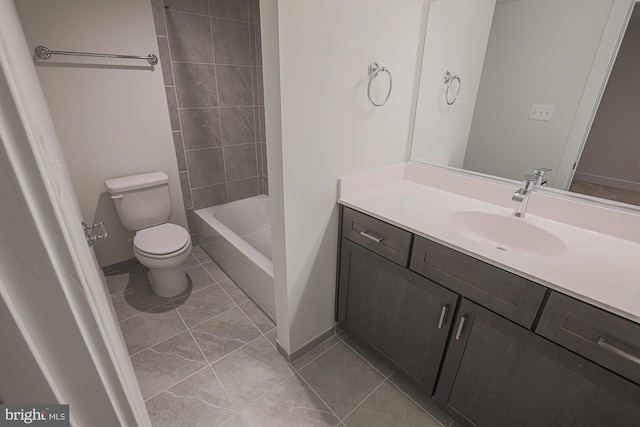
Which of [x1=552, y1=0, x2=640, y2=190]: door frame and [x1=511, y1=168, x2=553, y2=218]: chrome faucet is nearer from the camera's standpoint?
[x1=552, y1=0, x2=640, y2=190]: door frame

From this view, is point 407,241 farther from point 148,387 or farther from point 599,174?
point 148,387

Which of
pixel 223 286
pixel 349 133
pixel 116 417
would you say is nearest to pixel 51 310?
pixel 116 417

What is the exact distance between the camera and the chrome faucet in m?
1.32

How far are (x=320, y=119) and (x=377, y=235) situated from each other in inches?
23.0

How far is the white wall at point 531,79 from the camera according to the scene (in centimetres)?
125

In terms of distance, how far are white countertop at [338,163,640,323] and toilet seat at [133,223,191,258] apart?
121 cm

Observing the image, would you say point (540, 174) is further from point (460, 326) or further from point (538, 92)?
point (460, 326)

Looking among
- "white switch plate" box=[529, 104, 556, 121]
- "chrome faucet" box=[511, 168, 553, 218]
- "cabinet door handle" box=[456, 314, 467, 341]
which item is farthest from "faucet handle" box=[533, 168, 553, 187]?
"cabinet door handle" box=[456, 314, 467, 341]

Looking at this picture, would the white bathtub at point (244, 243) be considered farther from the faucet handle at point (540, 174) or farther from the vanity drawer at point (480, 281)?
the faucet handle at point (540, 174)

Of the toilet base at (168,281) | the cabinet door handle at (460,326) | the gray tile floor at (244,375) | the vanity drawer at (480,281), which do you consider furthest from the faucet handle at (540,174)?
the toilet base at (168,281)

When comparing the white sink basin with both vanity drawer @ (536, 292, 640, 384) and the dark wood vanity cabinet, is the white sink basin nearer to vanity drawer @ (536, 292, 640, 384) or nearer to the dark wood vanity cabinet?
the dark wood vanity cabinet

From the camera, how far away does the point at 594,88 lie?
4.05 ft

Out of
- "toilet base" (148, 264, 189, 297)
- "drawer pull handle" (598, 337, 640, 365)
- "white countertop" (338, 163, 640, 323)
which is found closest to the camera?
"drawer pull handle" (598, 337, 640, 365)

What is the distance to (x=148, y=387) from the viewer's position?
5.02 ft
